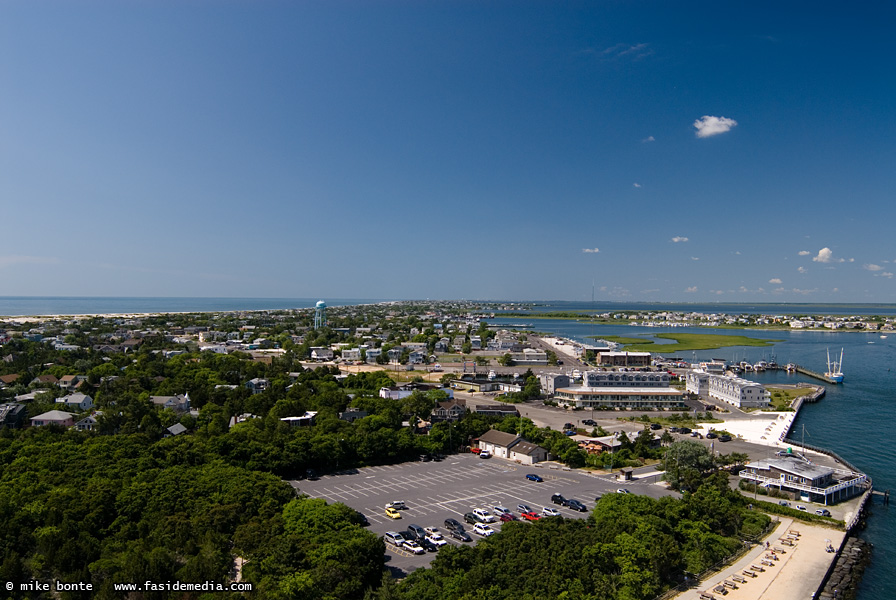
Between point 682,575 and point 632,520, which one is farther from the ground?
point 632,520

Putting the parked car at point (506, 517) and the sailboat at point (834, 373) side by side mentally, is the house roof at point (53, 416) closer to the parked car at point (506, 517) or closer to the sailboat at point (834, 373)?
the parked car at point (506, 517)

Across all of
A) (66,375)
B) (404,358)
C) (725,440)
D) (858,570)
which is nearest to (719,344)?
(404,358)

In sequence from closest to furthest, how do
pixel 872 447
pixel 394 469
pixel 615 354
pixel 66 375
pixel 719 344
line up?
pixel 394 469 < pixel 872 447 < pixel 66 375 < pixel 615 354 < pixel 719 344

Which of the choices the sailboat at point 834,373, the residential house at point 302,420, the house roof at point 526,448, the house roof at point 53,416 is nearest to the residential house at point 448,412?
the house roof at point 526,448

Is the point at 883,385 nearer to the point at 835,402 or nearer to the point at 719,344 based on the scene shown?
the point at 835,402

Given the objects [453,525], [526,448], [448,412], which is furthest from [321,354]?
[453,525]

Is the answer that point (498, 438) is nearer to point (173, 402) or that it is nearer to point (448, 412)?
point (448, 412)

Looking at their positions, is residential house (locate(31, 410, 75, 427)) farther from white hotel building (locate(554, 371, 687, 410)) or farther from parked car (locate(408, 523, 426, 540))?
white hotel building (locate(554, 371, 687, 410))
